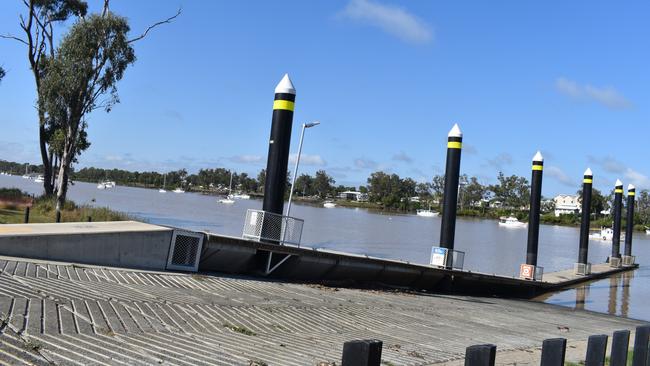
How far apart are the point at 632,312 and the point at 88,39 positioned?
28157 mm

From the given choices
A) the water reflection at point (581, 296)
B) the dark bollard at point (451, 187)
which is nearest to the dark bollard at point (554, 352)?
the dark bollard at point (451, 187)

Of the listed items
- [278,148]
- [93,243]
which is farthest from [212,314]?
[278,148]

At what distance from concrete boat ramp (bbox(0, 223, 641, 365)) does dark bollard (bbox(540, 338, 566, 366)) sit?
10.0 feet

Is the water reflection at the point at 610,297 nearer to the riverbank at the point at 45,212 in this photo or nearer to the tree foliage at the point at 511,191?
the riverbank at the point at 45,212

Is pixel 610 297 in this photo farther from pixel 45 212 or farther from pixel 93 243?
pixel 45 212

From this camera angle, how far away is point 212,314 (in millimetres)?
8477

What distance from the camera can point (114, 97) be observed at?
3319 centimetres

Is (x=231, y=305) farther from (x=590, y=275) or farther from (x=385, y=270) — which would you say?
(x=590, y=275)

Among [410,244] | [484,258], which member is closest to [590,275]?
[484,258]

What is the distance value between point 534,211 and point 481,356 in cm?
2652

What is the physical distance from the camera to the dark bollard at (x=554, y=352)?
12.8 ft

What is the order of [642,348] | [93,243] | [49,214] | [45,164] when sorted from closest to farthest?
[642,348]
[93,243]
[49,214]
[45,164]

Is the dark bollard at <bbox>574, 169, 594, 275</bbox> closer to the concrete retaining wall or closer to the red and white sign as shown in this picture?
the red and white sign

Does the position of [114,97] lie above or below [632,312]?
above
